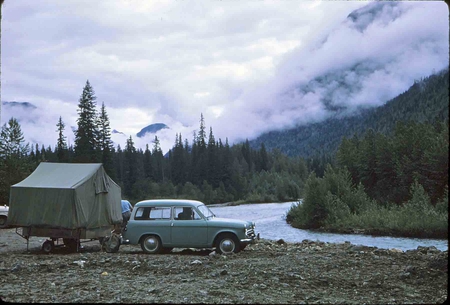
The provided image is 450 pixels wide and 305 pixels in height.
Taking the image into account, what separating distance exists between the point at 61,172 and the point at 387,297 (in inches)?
600

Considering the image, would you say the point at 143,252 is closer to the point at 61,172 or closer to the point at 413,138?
the point at 61,172

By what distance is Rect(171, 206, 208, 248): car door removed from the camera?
16.7 m

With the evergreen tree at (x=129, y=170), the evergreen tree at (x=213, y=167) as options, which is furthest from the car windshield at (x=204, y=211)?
the evergreen tree at (x=213, y=167)

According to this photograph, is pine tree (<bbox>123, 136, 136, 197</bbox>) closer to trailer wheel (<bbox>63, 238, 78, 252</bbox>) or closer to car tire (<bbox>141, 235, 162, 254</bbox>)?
trailer wheel (<bbox>63, 238, 78, 252</bbox>)

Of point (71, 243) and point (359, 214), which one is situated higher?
point (359, 214)

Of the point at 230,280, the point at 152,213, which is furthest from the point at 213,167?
the point at 230,280

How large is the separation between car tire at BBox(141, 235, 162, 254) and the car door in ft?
1.94

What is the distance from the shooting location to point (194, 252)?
59.3 feet

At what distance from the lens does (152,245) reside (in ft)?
56.3

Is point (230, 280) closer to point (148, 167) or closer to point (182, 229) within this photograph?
point (182, 229)

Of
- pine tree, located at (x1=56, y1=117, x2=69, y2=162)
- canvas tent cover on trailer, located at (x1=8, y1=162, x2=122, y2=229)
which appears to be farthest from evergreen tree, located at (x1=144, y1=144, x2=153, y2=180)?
canvas tent cover on trailer, located at (x1=8, y1=162, x2=122, y2=229)

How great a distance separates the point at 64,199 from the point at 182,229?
4994 mm

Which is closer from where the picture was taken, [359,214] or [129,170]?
[359,214]

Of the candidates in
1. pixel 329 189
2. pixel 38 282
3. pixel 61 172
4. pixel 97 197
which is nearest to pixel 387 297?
pixel 38 282
